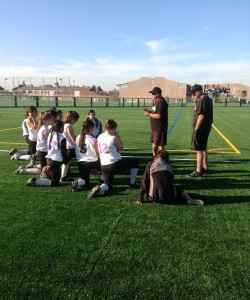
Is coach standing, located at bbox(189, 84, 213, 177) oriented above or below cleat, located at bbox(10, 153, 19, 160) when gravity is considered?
above

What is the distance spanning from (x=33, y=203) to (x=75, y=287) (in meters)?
2.57

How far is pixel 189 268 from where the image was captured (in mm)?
3414

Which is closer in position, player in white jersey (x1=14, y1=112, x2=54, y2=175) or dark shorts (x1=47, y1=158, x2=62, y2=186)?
dark shorts (x1=47, y1=158, x2=62, y2=186)

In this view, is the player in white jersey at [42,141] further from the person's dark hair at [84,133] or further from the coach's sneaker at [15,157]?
the coach's sneaker at [15,157]

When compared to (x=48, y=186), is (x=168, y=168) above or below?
above

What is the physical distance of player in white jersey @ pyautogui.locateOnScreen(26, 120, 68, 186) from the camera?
6.42 metres

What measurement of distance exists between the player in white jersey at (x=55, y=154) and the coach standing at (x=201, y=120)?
2904 millimetres

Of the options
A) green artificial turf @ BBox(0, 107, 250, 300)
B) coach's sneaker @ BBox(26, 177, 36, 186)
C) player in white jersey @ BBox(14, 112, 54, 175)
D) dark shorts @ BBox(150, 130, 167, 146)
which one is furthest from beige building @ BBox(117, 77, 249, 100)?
green artificial turf @ BBox(0, 107, 250, 300)

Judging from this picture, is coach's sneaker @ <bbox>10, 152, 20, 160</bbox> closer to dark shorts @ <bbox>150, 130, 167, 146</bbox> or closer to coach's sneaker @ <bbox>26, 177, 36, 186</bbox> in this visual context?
coach's sneaker @ <bbox>26, 177, 36, 186</bbox>

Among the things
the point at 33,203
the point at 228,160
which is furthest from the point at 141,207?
the point at 228,160

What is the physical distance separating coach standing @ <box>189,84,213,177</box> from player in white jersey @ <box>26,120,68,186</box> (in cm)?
290

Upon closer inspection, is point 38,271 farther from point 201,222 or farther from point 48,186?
point 48,186

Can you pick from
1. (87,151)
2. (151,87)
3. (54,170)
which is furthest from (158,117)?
(151,87)

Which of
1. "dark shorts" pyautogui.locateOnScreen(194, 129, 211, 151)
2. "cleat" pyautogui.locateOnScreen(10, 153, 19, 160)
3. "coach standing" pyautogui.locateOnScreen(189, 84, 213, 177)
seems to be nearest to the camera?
"coach standing" pyautogui.locateOnScreen(189, 84, 213, 177)
